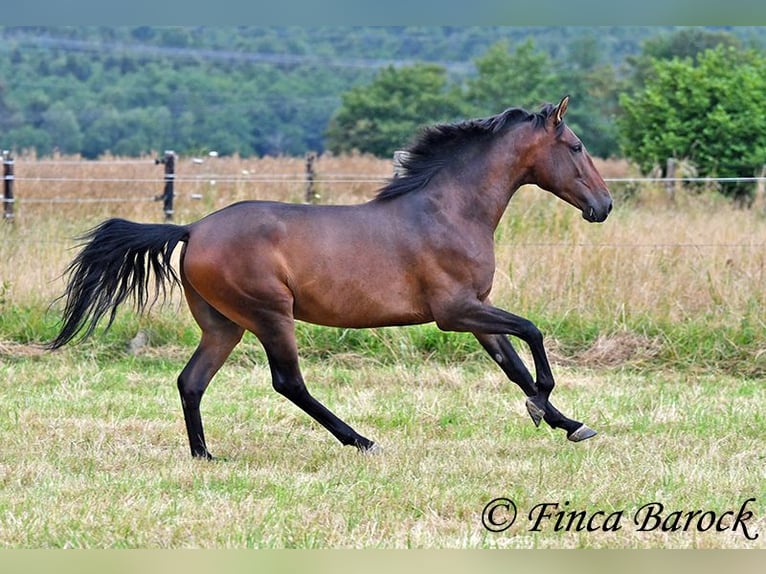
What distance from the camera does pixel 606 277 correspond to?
377 inches

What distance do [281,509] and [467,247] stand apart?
1950 mm

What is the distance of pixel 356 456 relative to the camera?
6.00 m

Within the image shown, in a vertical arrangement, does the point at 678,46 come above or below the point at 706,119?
above

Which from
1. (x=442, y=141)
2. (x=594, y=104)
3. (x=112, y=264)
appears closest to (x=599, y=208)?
(x=442, y=141)

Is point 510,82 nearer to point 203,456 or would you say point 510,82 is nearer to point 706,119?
point 706,119

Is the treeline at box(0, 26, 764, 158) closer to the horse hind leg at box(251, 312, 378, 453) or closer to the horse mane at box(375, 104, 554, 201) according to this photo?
the horse mane at box(375, 104, 554, 201)

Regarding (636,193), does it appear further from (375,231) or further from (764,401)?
(375,231)

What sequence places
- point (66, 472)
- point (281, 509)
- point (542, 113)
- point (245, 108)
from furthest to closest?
1. point (245, 108)
2. point (542, 113)
3. point (66, 472)
4. point (281, 509)

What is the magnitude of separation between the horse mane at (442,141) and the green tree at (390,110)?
29206 millimetres

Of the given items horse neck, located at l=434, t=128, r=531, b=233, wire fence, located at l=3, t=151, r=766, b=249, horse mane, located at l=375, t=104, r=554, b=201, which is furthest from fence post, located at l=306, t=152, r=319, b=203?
horse neck, located at l=434, t=128, r=531, b=233

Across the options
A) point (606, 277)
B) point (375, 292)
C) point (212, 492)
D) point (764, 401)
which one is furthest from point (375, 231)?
point (606, 277)

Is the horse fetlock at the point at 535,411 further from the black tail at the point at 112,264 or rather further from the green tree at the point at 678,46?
the green tree at the point at 678,46

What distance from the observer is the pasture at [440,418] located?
187 inches

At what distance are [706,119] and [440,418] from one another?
1444 cm
